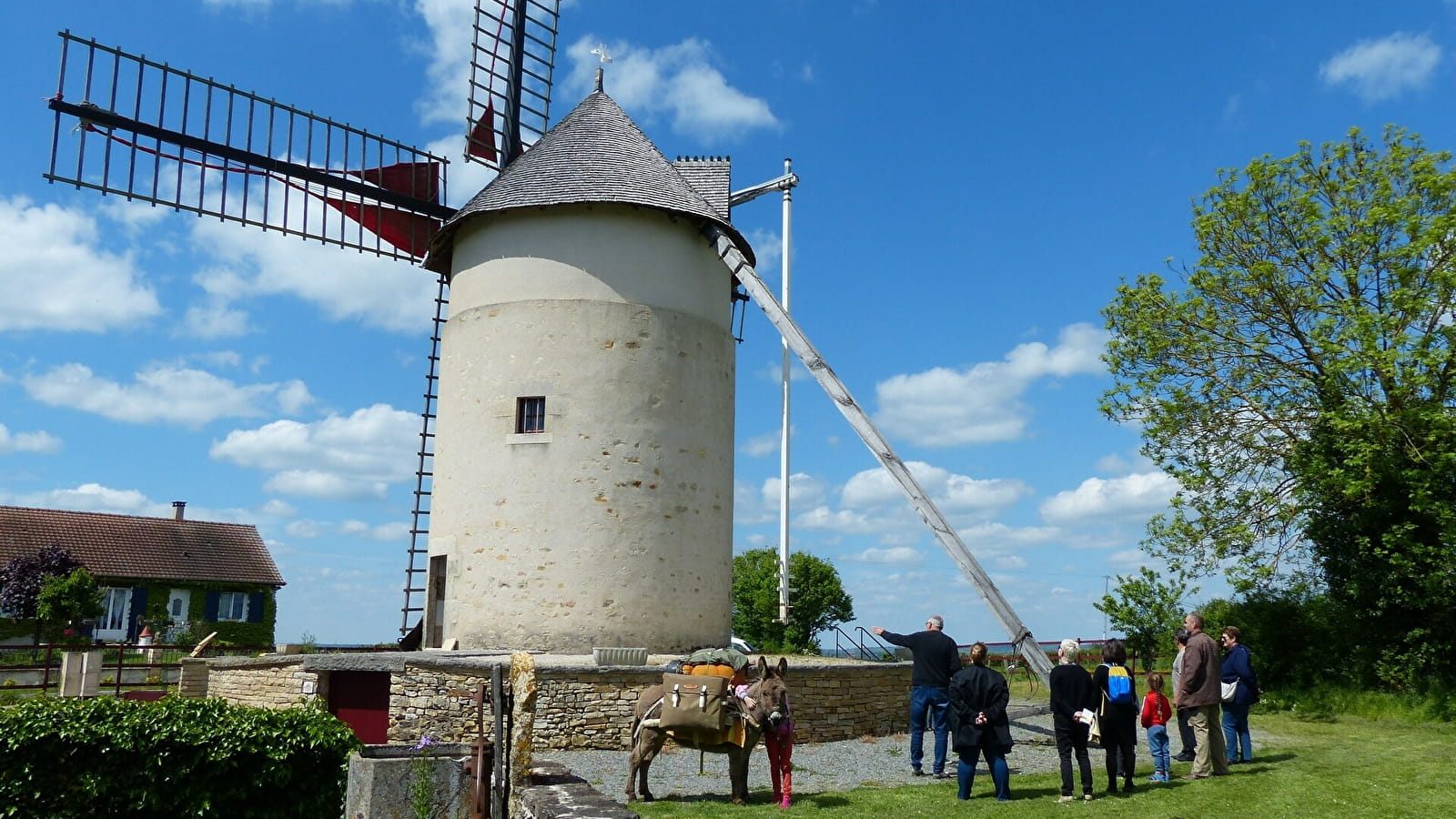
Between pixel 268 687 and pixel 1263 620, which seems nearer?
pixel 268 687

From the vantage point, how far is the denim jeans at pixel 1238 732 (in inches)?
467

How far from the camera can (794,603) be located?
38.0m

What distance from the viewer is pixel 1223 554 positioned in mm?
18984

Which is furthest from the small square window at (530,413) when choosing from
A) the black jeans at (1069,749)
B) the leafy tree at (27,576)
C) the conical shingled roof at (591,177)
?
the leafy tree at (27,576)

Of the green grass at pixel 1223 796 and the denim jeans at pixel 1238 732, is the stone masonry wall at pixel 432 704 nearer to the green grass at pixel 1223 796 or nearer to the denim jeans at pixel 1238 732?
the green grass at pixel 1223 796

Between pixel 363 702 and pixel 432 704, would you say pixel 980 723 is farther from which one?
pixel 363 702

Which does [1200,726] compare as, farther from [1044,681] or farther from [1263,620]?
[1263,620]

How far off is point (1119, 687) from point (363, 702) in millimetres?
9654

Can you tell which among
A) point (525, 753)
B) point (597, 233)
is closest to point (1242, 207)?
point (597, 233)

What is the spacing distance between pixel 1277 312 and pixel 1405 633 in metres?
5.78

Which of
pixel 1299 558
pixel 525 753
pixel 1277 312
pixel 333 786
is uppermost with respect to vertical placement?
pixel 1277 312

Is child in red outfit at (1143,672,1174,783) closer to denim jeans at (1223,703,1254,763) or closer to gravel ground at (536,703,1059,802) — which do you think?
gravel ground at (536,703,1059,802)

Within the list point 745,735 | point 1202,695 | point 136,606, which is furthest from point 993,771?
point 136,606

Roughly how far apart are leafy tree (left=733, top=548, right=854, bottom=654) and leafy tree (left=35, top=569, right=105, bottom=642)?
20.4m
